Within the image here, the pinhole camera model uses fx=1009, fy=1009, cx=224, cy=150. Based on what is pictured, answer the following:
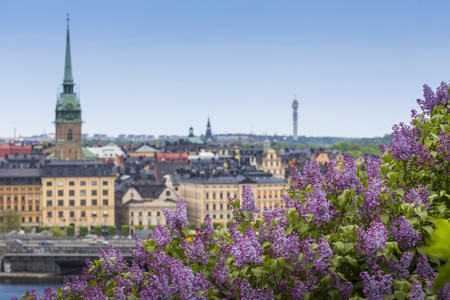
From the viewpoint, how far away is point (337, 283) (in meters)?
9.66

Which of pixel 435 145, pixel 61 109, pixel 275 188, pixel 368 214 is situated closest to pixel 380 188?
pixel 368 214

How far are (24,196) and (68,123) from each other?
24.9 m

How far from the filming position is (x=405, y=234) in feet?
32.2

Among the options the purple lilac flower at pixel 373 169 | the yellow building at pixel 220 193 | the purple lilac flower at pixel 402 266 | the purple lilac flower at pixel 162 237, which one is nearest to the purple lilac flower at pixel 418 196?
the purple lilac flower at pixel 402 266

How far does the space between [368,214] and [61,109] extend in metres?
121

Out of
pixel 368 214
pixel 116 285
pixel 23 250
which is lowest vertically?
pixel 23 250

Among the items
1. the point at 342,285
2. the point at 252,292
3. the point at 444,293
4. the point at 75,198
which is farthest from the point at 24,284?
the point at 444,293

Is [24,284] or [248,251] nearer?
[248,251]

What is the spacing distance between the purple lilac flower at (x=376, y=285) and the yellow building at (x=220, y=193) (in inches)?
3602

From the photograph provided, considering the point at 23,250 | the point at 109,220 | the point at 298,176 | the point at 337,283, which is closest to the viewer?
the point at 337,283

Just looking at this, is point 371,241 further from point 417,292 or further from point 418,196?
point 418,196

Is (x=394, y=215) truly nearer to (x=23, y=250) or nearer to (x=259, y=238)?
(x=259, y=238)

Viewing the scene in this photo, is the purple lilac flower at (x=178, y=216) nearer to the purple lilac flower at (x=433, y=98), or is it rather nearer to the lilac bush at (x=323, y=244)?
the lilac bush at (x=323, y=244)

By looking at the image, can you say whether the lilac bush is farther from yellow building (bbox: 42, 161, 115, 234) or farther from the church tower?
the church tower
